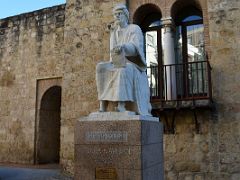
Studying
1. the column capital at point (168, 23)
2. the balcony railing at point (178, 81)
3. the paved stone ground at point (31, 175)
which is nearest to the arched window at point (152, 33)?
the balcony railing at point (178, 81)

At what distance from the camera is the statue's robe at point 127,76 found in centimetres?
447

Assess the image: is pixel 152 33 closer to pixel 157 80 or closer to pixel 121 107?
pixel 157 80

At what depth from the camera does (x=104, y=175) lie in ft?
13.9

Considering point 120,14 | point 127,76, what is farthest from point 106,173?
point 120,14

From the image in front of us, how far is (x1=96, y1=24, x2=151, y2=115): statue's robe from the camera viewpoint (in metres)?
4.47

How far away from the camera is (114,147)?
4.29m

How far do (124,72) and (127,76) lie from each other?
7cm

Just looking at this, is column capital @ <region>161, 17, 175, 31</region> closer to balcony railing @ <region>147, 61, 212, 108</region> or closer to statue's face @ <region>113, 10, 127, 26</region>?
balcony railing @ <region>147, 61, 212, 108</region>

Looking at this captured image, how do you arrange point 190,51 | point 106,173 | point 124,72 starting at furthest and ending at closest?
point 190,51
point 124,72
point 106,173

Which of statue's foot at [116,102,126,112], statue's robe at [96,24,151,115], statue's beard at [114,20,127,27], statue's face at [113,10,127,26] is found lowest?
statue's foot at [116,102,126,112]

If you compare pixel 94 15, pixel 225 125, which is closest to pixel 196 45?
pixel 225 125

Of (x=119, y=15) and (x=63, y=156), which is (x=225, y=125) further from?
(x=63, y=156)

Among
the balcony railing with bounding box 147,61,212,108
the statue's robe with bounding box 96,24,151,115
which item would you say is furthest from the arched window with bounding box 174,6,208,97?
the statue's robe with bounding box 96,24,151,115

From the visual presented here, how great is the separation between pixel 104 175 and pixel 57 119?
26.8 feet
